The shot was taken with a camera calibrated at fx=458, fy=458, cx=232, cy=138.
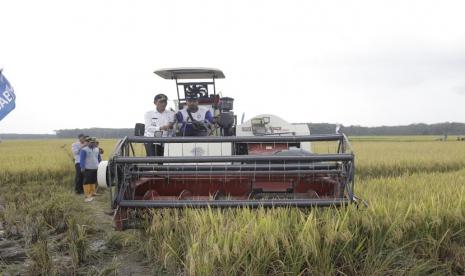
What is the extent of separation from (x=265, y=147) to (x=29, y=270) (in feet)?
14.8

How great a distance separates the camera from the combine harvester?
4.59 meters

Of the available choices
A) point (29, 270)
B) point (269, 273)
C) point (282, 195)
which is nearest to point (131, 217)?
point (29, 270)

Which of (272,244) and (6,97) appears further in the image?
(6,97)

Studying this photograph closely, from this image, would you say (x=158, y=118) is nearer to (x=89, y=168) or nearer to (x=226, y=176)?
(x=226, y=176)

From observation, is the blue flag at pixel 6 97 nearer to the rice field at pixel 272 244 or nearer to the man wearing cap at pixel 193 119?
the man wearing cap at pixel 193 119

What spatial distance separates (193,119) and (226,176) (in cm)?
186

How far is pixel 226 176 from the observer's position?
5.34m

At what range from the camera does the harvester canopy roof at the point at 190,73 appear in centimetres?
768

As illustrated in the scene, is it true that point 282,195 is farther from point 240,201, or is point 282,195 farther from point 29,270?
point 29,270

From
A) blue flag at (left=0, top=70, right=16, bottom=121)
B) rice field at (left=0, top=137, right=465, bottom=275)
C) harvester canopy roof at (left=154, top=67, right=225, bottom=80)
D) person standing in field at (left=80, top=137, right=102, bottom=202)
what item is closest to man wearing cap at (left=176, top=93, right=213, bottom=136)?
harvester canopy roof at (left=154, top=67, right=225, bottom=80)

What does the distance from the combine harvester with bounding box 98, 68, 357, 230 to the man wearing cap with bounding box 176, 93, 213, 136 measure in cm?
30

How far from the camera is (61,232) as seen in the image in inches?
243

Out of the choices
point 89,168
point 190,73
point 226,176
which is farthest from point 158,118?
point 89,168

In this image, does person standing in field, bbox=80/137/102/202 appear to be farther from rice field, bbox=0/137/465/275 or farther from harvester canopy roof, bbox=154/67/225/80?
rice field, bbox=0/137/465/275
